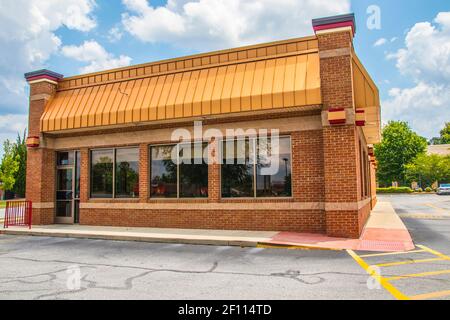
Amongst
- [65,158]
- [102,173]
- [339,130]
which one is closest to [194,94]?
[339,130]

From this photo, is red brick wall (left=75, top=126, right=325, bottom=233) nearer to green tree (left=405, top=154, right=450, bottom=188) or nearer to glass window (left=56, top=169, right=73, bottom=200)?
glass window (left=56, top=169, right=73, bottom=200)

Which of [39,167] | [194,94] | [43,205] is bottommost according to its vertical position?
[43,205]

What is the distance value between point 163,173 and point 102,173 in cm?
297

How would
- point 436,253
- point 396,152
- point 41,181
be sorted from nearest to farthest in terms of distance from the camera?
1. point 436,253
2. point 41,181
3. point 396,152

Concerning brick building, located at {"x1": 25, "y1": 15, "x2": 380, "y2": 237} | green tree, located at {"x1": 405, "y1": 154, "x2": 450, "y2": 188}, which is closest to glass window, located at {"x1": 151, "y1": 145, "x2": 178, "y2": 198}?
brick building, located at {"x1": 25, "y1": 15, "x2": 380, "y2": 237}

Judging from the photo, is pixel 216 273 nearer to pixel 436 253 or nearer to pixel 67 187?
pixel 436 253

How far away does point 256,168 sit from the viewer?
13016 millimetres

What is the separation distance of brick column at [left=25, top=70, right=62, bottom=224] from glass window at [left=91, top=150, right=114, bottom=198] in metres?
2.09

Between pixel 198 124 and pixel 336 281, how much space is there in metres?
8.51

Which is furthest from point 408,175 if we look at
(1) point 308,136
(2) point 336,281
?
(2) point 336,281

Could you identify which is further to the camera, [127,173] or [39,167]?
[39,167]

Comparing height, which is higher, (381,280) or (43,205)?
(43,205)

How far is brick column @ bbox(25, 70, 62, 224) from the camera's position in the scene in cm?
1573

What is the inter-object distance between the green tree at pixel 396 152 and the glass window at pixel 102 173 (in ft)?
211
